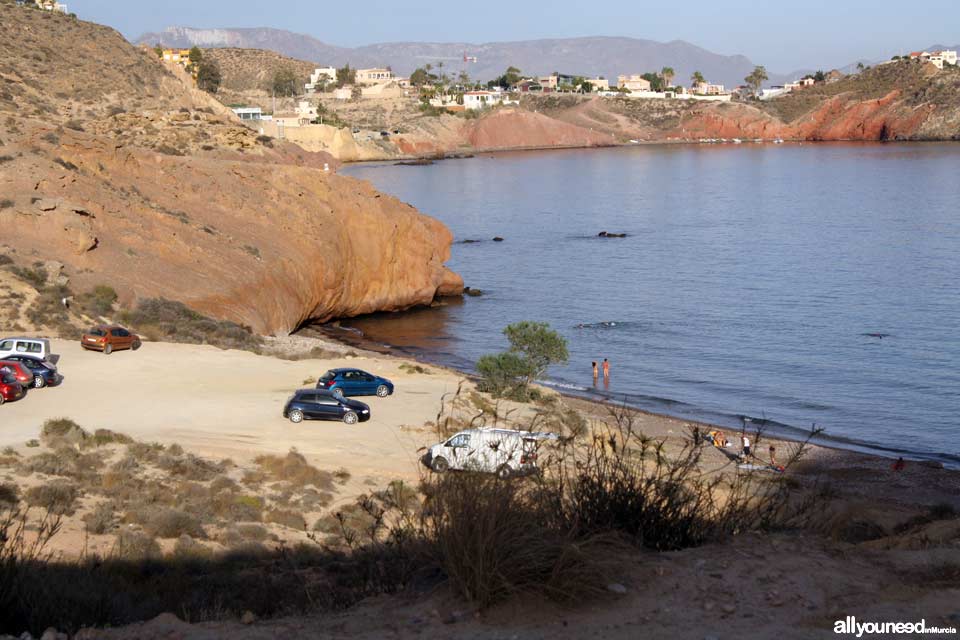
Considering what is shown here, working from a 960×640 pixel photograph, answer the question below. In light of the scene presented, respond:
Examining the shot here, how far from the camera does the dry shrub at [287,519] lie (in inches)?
595

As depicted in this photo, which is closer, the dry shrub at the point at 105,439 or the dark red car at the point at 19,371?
the dry shrub at the point at 105,439

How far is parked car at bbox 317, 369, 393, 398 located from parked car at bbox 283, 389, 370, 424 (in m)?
2.38

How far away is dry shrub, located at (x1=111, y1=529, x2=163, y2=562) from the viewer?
12.4 metres

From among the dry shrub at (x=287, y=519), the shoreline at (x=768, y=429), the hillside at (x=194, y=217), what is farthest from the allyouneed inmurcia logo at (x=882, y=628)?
the hillside at (x=194, y=217)

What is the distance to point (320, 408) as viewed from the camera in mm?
22984

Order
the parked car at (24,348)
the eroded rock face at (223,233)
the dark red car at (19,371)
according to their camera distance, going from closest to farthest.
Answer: the dark red car at (19,371), the parked car at (24,348), the eroded rock face at (223,233)

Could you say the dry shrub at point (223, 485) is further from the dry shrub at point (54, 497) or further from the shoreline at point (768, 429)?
the shoreline at point (768, 429)

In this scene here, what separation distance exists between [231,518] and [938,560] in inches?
414

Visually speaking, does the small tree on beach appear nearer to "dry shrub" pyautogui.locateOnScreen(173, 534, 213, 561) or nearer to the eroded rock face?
the eroded rock face

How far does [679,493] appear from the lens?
370 inches

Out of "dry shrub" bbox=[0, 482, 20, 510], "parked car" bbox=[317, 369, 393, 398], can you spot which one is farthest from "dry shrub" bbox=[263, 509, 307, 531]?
"parked car" bbox=[317, 369, 393, 398]

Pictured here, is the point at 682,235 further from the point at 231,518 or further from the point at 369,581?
the point at 369,581

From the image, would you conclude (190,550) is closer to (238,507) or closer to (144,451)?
(238,507)

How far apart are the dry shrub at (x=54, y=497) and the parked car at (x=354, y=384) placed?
11.1m
